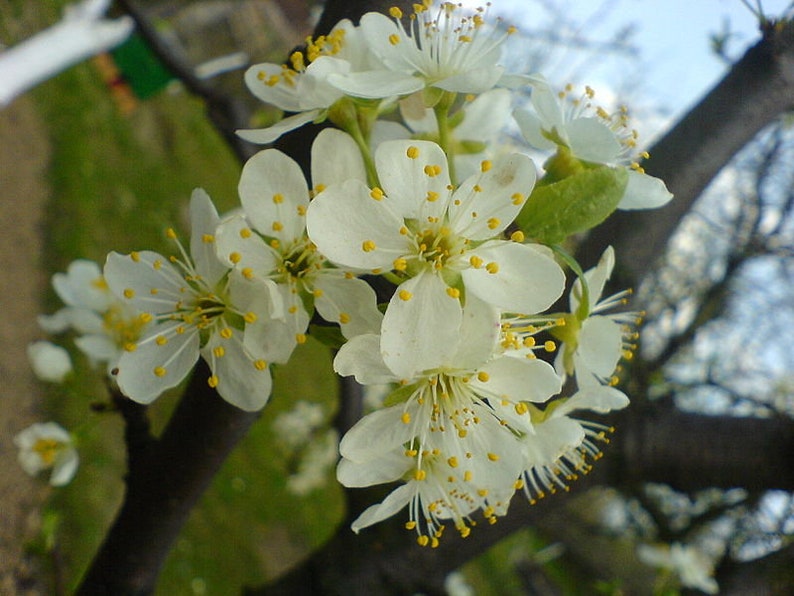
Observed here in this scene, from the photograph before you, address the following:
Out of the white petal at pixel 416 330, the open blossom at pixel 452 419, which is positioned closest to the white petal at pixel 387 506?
the open blossom at pixel 452 419

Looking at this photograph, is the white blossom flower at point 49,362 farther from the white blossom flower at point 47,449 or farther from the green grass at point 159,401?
the green grass at point 159,401

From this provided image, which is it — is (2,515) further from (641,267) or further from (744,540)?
(744,540)

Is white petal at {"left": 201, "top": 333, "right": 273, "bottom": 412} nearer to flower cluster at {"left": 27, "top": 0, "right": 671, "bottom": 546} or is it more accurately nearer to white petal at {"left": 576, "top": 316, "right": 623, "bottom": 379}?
flower cluster at {"left": 27, "top": 0, "right": 671, "bottom": 546}

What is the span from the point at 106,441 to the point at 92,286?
1.90m

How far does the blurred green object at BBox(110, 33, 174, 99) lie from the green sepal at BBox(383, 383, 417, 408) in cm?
340

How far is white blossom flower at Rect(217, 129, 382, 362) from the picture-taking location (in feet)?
2.12

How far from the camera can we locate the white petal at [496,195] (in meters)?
0.65

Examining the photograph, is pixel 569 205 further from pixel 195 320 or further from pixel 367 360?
pixel 195 320

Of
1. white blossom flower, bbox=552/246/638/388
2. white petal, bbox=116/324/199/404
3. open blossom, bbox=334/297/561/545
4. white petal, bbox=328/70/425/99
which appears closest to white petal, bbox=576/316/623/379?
white blossom flower, bbox=552/246/638/388

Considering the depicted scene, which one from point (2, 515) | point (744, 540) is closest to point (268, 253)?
point (2, 515)

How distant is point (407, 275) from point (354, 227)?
77 millimetres

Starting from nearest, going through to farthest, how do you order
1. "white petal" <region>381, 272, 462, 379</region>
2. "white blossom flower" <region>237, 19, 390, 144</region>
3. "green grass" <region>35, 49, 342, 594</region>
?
"white petal" <region>381, 272, 462, 379</region>
"white blossom flower" <region>237, 19, 390, 144</region>
"green grass" <region>35, 49, 342, 594</region>

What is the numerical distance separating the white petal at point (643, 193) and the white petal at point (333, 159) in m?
0.33

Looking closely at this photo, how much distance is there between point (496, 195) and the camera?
671mm
